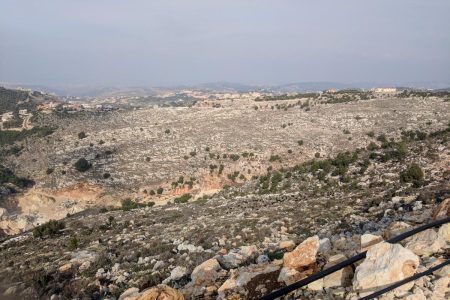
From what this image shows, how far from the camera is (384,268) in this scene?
6.16m

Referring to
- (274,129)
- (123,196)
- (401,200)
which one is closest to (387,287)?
(401,200)

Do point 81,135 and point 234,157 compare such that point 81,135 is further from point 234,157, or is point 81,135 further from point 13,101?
point 13,101

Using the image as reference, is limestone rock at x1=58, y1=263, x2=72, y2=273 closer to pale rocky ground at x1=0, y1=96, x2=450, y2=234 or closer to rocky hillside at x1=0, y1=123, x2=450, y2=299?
rocky hillside at x1=0, y1=123, x2=450, y2=299

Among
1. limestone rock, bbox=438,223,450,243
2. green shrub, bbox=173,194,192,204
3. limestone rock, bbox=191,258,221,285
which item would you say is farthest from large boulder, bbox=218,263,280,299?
green shrub, bbox=173,194,192,204

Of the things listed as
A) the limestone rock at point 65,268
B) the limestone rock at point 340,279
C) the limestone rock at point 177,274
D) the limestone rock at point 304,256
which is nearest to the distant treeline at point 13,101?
the limestone rock at point 65,268

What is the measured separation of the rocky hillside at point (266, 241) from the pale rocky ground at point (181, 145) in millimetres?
7526

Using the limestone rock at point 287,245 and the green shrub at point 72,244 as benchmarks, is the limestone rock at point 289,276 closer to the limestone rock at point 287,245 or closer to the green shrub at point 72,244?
the limestone rock at point 287,245

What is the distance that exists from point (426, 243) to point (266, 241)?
686 centimetres

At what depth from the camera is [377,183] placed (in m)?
20.8

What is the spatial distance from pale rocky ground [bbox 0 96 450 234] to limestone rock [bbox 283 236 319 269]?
77.5 ft

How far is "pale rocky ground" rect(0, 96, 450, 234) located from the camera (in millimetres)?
33750

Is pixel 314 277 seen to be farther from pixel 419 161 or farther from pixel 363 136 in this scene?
pixel 363 136

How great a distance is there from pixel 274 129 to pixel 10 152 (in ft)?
98.3

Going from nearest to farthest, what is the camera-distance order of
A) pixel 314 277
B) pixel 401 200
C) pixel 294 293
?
pixel 314 277 < pixel 294 293 < pixel 401 200
